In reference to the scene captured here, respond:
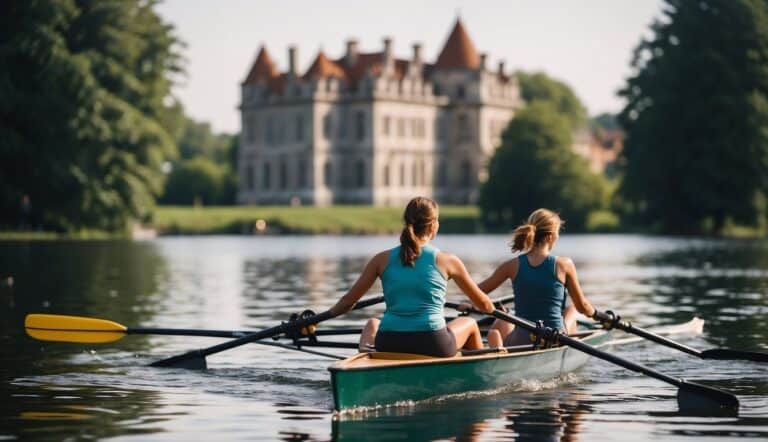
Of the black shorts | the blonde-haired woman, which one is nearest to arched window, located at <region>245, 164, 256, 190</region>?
the blonde-haired woman

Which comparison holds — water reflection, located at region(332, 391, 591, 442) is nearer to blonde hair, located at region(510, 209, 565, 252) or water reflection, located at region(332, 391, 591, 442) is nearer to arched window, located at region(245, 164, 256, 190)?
blonde hair, located at region(510, 209, 565, 252)

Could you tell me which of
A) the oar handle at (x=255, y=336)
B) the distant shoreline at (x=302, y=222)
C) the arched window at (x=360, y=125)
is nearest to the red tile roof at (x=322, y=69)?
the arched window at (x=360, y=125)

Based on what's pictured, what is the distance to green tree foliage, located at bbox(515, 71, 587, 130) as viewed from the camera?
5812 inches

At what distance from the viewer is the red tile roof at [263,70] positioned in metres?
129

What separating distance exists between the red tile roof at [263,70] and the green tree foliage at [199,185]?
867cm

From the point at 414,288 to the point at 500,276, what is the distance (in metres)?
1.76

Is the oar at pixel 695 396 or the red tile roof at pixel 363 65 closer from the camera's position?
the oar at pixel 695 396

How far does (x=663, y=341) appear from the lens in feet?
45.5

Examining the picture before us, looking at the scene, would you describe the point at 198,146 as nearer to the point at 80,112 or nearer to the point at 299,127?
the point at 299,127

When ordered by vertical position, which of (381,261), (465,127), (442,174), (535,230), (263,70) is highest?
(263,70)

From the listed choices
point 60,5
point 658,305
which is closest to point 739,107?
point 60,5

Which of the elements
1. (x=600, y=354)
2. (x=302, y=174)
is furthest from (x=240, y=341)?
(x=302, y=174)

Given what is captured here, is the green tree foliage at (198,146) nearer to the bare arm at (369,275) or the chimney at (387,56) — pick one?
the chimney at (387,56)

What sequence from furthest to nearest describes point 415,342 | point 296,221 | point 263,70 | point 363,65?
point 263,70 < point 363,65 < point 296,221 < point 415,342
